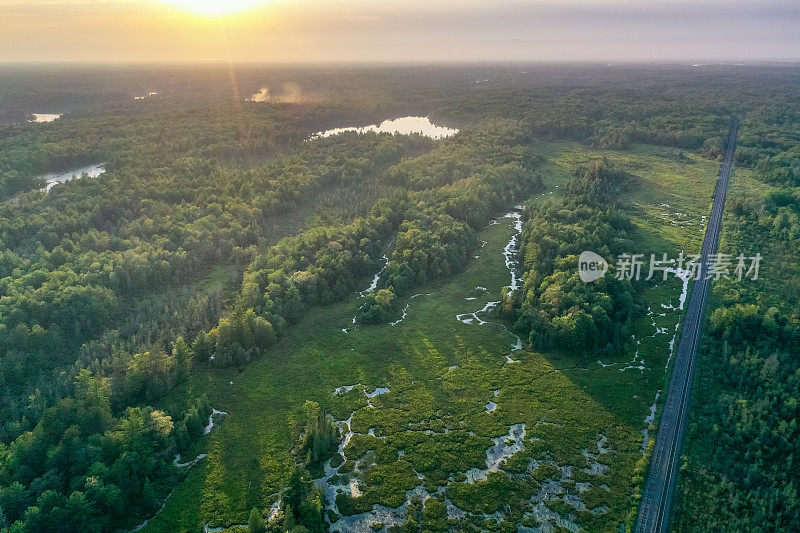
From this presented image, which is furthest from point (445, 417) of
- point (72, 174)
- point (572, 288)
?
point (72, 174)

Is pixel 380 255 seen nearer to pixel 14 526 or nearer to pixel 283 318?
pixel 283 318

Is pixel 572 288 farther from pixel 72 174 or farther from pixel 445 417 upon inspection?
pixel 72 174

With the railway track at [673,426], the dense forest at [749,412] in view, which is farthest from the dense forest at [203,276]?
the railway track at [673,426]

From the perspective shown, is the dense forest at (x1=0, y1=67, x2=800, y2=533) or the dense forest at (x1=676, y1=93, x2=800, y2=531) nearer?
the dense forest at (x1=676, y1=93, x2=800, y2=531)

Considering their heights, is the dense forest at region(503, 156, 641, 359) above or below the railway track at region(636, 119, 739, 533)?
above

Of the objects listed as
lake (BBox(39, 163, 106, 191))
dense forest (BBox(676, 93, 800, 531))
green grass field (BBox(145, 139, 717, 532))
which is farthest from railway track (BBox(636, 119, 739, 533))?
lake (BBox(39, 163, 106, 191))

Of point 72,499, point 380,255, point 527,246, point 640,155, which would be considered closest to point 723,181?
point 640,155

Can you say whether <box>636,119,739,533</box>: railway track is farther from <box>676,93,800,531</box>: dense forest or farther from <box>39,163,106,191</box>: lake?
<box>39,163,106,191</box>: lake
